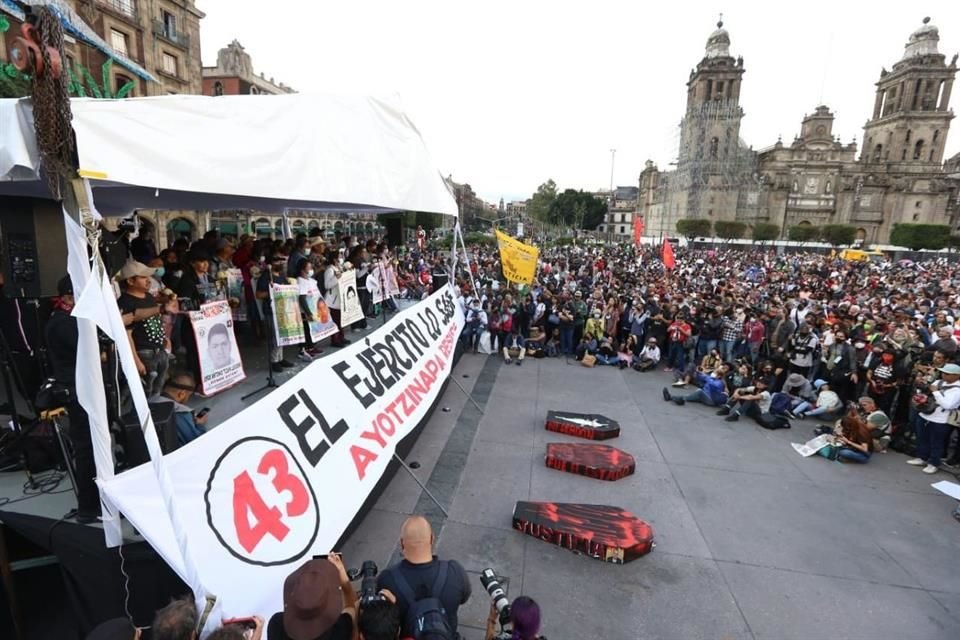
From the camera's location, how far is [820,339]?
429 inches

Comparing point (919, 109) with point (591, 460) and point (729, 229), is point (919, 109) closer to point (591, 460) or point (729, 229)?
point (729, 229)

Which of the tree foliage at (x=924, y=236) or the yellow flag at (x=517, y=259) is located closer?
the yellow flag at (x=517, y=259)

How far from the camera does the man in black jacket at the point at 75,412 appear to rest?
3.22m

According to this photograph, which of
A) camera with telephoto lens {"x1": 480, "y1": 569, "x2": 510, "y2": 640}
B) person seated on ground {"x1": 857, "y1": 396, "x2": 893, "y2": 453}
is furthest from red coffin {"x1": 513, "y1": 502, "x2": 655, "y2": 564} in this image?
person seated on ground {"x1": 857, "y1": 396, "x2": 893, "y2": 453}

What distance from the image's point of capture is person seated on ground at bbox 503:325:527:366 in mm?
12906

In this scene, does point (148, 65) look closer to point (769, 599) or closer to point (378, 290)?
point (378, 290)

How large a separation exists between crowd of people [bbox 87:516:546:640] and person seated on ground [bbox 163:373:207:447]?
195 cm

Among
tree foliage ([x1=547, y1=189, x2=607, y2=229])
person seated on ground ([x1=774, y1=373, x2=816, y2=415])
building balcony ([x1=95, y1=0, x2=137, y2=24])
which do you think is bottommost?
person seated on ground ([x1=774, y1=373, x2=816, y2=415])

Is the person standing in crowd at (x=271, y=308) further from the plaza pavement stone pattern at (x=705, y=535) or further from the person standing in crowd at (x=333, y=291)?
the plaza pavement stone pattern at (x=705, y=535)

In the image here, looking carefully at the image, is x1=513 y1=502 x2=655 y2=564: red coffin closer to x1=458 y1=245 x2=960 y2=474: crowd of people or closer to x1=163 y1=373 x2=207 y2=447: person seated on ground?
x1=163 y1=373 x2=207 y2=447: person seated on ground

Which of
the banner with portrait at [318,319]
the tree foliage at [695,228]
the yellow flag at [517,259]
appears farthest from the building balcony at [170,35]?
the tree foliage at [695,228]

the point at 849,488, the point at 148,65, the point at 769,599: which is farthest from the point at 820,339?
the point at 148,65

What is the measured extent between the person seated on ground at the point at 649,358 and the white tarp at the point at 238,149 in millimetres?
7846

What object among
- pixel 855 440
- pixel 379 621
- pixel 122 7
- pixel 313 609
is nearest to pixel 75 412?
pixel 313 609
